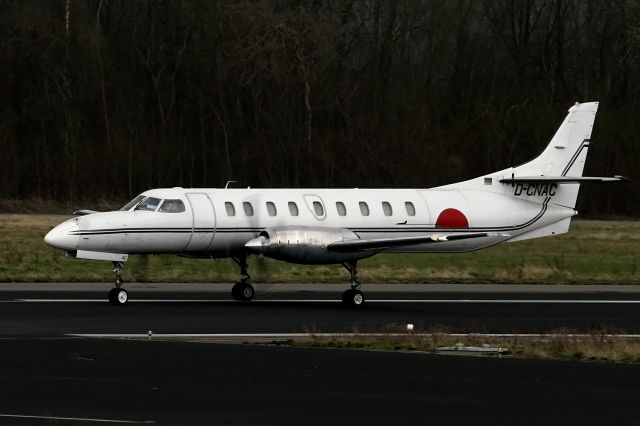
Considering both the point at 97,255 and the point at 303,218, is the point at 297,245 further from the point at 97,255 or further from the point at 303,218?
the point at 97,255

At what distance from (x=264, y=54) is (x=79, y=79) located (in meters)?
9.20

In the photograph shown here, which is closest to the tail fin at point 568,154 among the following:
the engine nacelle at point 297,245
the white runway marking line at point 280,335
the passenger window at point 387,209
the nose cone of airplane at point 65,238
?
the passenger window at point 387,209

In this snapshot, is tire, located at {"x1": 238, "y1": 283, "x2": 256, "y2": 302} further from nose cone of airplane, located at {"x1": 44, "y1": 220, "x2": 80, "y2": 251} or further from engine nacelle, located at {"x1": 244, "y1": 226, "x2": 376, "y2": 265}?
nose cone of airplane, located at {"x1": 44, "y1": 220, "x2": 80, "y2": 251}

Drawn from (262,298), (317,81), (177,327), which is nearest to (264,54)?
(317,81)

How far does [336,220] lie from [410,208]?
194cm

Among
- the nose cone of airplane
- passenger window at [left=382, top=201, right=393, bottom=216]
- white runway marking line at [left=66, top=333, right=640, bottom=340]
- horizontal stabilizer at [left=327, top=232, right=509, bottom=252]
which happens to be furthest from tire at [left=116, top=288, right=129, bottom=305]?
passenger window at [left=382, top=201, right=393, bottom=216]

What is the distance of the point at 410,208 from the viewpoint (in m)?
30.5

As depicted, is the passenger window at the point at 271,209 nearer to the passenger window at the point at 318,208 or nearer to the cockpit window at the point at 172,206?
the passenger window at the point at 318,208

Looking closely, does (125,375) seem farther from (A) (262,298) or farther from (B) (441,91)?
(B) (441,91)

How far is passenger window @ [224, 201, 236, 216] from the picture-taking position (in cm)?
2911

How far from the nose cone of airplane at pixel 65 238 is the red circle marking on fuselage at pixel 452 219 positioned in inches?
334

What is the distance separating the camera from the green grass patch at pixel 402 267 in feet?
119

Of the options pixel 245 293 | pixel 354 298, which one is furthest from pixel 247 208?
pixel 354 298

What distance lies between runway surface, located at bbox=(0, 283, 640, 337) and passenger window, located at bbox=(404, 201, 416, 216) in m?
2.00
